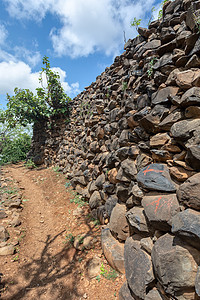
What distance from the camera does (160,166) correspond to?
7.89ft

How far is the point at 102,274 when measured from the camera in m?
2.84

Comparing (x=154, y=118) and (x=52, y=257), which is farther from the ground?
(x=154, y=118)

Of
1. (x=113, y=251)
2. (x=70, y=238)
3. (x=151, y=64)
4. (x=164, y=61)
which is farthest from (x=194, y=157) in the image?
(x=70, y=238)

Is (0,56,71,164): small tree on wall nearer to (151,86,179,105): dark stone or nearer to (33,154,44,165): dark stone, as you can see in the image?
(33,154,44,165): dark stone

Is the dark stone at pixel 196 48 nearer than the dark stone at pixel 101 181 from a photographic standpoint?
Yes

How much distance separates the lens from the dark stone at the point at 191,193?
1.71m

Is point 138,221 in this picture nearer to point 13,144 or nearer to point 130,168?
point 130,168

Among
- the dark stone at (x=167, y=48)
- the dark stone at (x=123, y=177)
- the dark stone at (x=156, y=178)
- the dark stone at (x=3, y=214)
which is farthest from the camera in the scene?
the dark stone at (x=3, y=214)

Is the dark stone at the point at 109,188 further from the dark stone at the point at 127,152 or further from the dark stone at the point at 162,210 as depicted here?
the dark stone at the point at 162,210

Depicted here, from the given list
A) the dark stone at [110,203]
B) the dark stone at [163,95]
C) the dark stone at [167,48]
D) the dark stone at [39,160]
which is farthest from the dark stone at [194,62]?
the dark stone at [39,160]

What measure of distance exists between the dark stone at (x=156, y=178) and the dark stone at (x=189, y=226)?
0.41 meters

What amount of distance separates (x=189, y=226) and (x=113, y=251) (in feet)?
6.39

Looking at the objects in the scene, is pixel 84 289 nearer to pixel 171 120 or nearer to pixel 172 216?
pixel 172 216

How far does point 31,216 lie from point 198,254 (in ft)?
16.4
